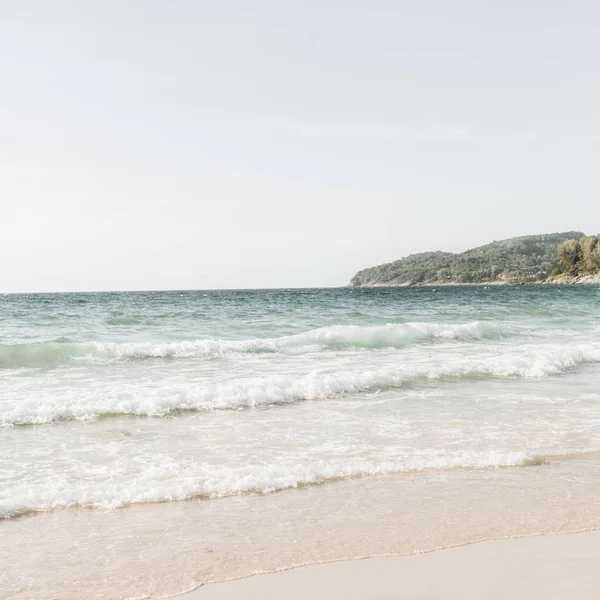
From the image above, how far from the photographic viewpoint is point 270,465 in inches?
248

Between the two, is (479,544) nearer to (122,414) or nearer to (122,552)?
(122,552)

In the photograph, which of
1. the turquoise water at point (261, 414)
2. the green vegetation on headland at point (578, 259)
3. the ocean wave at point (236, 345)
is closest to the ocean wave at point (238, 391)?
the turquoise water at point (261, 414)

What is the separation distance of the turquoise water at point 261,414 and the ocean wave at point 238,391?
3cm

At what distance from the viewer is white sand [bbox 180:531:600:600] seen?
3445 mm

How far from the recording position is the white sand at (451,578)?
11.3ft

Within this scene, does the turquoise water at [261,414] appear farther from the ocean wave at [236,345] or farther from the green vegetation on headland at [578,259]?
the green vegetation on headland at [578,259]

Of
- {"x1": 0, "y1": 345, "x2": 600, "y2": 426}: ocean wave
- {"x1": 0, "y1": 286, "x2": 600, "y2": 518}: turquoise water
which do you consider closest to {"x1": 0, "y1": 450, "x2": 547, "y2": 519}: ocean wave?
{"x1": 0, "y1": 286, "x2": 600, "y2": 518}: turquoise water

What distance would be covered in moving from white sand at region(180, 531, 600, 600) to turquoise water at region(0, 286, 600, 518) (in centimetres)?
191

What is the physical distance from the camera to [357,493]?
5426 mm

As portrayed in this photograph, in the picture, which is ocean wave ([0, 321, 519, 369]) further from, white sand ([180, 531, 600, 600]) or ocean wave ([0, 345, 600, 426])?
white sand ([180, 531, 600, 600])

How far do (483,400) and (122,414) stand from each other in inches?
248

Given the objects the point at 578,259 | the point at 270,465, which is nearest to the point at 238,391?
the point at 270,465

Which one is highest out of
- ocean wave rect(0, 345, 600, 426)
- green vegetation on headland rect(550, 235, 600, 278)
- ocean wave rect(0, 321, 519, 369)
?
green vegetation on headland rect(550, 235, 600, 278)

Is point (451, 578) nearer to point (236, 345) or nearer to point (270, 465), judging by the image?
point (270, 465)
